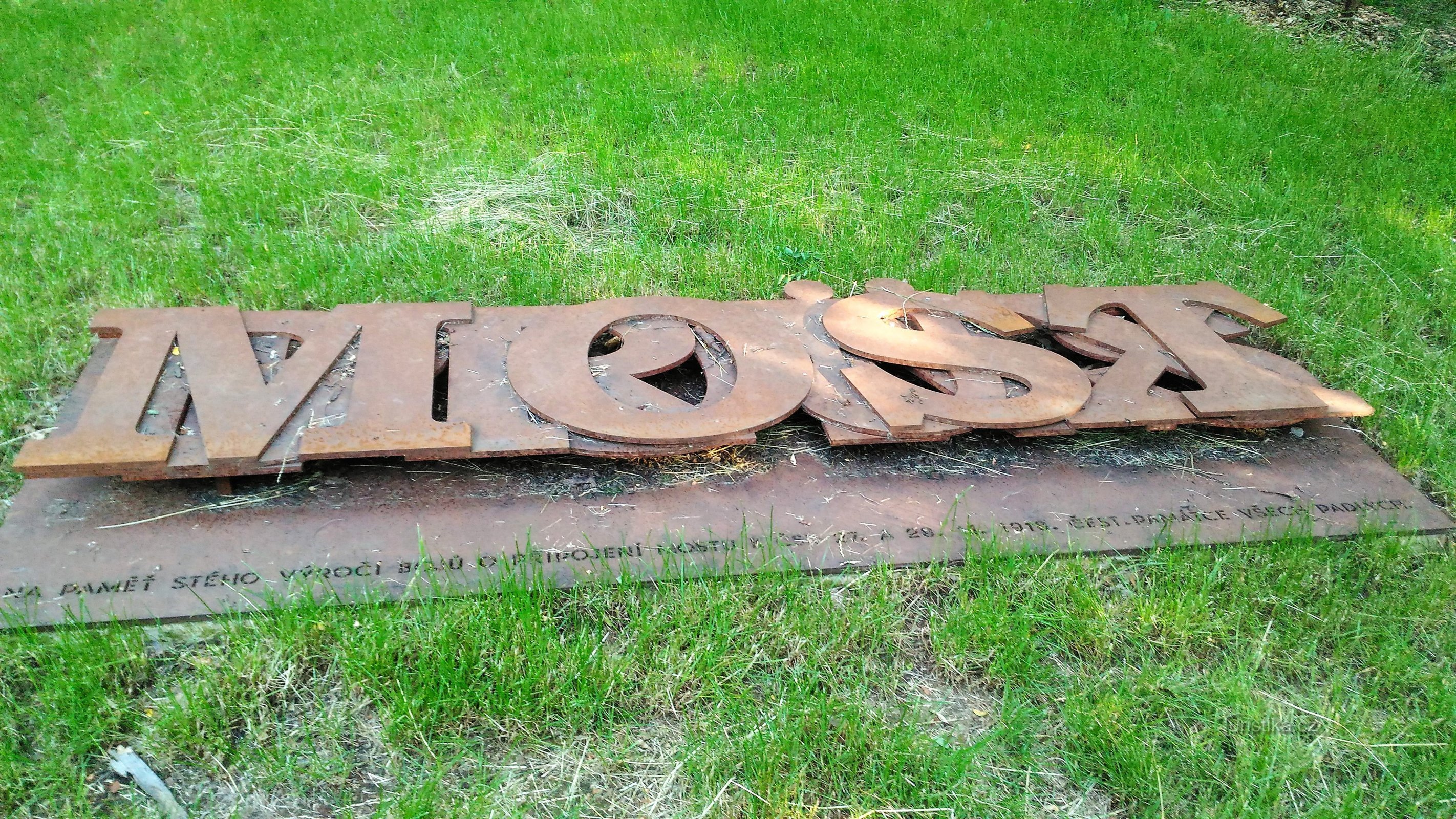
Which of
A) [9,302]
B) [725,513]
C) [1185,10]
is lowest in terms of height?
[725,513]

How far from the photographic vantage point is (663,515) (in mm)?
2916

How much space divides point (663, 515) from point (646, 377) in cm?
64

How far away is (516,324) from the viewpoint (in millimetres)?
3488

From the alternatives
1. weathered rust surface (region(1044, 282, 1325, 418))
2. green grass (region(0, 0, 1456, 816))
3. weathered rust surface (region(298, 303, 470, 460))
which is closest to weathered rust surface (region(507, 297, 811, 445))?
weathered rust surface (region(298, 303, 470, 460))

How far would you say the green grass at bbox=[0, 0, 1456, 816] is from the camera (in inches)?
90.0

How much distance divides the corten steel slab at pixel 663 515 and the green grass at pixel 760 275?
117 mm

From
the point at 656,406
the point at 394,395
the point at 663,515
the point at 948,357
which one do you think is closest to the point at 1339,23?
the point at 948,357

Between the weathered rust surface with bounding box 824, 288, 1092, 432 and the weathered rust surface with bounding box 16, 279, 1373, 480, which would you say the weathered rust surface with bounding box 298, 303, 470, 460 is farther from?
the weathered rust surface with bounding box 824, 288, 1092, 432

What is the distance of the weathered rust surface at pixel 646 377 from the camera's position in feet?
9.34

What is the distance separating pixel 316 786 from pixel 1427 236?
5634mm

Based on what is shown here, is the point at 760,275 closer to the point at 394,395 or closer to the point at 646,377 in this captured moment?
the point at 646,377

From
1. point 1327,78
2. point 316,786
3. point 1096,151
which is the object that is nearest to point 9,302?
point 316,786

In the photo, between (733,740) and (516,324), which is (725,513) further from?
(516,324)

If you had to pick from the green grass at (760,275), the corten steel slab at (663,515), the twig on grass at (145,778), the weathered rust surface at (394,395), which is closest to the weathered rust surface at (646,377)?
the weathered rust surface at (394,395)
